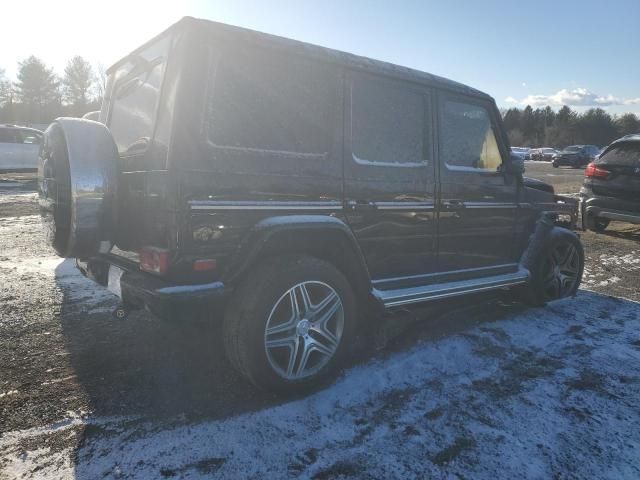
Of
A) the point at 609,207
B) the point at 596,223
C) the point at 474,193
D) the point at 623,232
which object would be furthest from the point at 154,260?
the point at 623,232

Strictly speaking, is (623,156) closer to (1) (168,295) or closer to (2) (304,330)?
(2) (304,330)

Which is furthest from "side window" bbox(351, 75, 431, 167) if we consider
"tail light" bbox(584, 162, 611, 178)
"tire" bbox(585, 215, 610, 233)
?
"tire" bbox(585, 215, 610, 233)

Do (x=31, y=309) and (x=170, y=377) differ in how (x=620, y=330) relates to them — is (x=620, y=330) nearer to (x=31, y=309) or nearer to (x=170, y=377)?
(x=170, y=377)

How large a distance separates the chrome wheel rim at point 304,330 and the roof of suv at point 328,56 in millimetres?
1447

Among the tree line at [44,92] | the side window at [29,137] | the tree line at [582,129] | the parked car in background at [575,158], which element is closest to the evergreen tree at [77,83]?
the tree line at [44,92]

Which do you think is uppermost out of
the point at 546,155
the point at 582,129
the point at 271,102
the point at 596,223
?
the point at 582,129

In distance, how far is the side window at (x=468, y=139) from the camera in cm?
364

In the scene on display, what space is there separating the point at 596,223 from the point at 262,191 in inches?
325

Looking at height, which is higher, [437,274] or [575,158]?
[575,158]

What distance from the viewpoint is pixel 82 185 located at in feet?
8.02

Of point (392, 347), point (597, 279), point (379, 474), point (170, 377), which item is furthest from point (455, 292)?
point (597, 279)

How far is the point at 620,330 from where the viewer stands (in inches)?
153

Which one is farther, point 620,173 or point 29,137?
point 29,137

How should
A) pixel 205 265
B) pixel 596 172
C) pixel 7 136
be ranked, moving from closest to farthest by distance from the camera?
pixel 205 265
pixel 596 172
pixel 7 136
